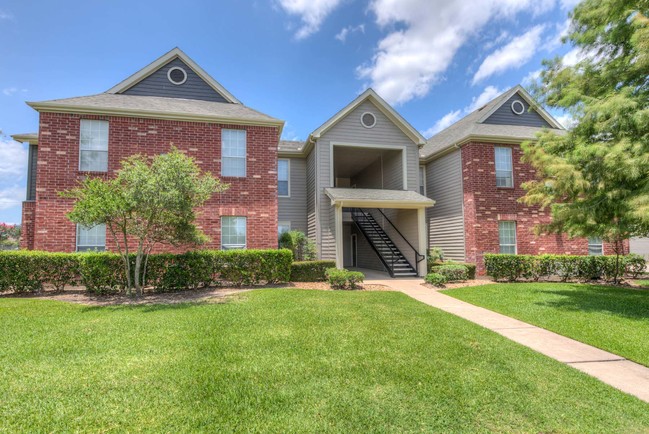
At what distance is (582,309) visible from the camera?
7.66 meters

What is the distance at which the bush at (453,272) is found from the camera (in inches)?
474

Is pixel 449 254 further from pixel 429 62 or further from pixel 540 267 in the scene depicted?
pixel 429 62

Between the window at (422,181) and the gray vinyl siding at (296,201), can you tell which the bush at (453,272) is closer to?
the window at (422,181)

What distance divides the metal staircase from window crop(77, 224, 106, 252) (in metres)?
10.8

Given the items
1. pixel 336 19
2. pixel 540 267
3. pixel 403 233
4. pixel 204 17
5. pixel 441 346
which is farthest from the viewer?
pixel 403 233

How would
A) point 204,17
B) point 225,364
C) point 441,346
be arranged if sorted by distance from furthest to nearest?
point 204,17, point 441,346, point 225,364

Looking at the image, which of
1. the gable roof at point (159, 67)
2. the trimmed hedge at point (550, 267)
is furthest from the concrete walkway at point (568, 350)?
the gable roof at point (159, 67)

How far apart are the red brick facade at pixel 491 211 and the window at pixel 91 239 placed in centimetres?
1461

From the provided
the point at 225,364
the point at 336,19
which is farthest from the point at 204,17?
the point at 225,364

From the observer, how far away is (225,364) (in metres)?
4.09

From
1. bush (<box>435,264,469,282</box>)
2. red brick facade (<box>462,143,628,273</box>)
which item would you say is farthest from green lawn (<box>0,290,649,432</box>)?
red brick facade (<box>462,143,628,273</box>)

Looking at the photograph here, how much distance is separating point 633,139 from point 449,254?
9.72 meters

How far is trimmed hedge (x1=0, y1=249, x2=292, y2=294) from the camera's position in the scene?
364 inches

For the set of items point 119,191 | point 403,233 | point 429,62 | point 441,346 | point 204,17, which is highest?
point 429,62
